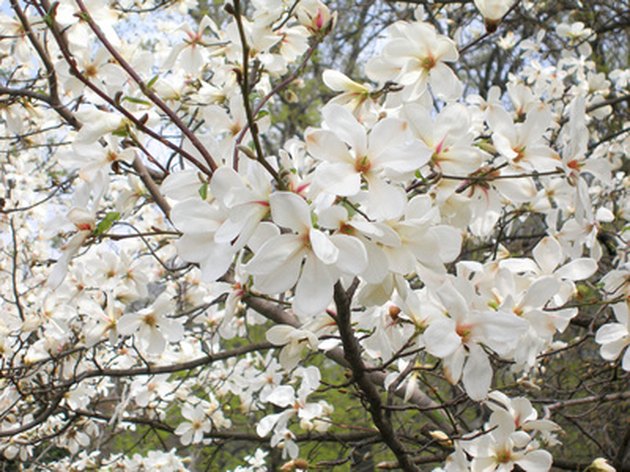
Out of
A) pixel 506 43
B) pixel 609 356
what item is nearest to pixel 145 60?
pixel 609 356

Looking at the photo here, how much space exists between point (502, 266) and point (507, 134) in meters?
0.24

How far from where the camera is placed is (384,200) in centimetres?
80

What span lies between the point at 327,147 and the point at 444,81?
1.14ft

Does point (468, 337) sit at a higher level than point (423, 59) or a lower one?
lower

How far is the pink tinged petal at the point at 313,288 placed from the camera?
791 millimetres

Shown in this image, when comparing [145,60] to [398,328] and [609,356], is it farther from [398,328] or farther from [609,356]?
[609,356]

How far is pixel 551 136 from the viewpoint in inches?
118

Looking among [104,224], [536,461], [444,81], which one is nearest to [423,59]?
[444,81]

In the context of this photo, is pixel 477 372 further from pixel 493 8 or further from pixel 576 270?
pixel 493 8

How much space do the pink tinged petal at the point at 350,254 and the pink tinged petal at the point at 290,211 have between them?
4 centimetres

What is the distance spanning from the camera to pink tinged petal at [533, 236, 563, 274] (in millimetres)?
1232

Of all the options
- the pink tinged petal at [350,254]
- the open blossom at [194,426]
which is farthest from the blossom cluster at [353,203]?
the open blossom at [194,426]

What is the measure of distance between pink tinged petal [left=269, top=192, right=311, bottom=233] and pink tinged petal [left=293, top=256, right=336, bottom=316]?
0.18 feet

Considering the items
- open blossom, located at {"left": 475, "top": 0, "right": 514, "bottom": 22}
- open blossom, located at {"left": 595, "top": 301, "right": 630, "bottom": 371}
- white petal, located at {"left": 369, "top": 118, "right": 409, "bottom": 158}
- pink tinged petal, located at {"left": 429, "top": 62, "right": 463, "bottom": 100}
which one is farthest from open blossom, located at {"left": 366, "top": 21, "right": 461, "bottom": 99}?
open blossom, located at {"left": 595, "top": 301, "right": 630, "bottom": 371}
